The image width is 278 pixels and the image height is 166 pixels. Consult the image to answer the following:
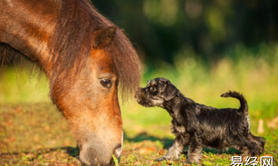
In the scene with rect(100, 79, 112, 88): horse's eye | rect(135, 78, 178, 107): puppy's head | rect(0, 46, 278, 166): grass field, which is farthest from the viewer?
rect(0, 46, 278, 166): grass field

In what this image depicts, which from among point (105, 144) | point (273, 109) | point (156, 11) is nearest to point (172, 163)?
point (105, 144)

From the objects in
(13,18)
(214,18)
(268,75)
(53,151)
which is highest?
(214,18)

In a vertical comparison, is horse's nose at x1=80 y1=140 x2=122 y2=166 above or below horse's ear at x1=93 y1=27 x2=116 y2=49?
below

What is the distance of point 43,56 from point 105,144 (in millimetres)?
1307

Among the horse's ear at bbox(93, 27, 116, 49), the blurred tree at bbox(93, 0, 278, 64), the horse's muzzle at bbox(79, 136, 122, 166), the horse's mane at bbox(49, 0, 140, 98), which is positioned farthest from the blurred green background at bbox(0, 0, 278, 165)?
the horse's ear at bbox(93, 27, 116, 49)

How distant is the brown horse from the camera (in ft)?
11.8

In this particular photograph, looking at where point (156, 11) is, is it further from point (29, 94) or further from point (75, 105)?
point (75, 105)

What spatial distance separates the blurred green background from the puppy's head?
390 mm

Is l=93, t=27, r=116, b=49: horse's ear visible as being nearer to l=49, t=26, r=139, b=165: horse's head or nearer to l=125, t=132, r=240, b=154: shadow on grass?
l=49, t=26, r=139, b=165: horse's head

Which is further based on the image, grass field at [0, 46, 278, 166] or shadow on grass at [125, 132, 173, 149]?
shadow on grass at [125, 132, 173, 149]

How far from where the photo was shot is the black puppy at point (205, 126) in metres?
4.63

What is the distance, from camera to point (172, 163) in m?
4.51

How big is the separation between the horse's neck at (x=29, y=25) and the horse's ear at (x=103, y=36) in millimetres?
584

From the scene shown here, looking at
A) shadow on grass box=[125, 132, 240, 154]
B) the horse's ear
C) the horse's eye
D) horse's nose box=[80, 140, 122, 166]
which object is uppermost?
the horse's ear
